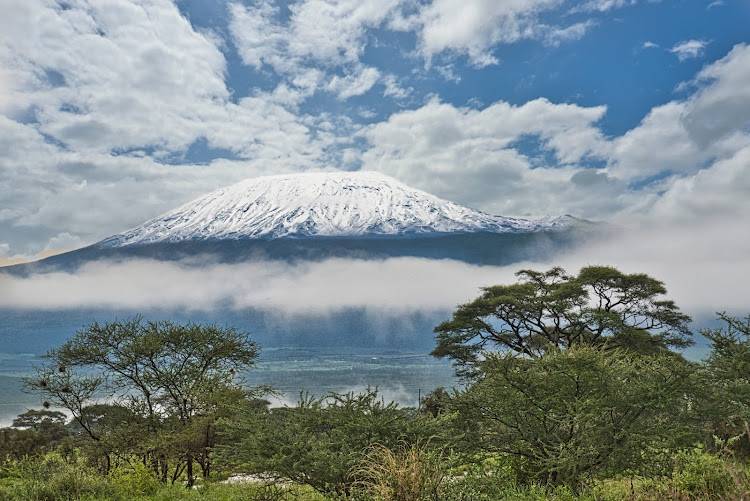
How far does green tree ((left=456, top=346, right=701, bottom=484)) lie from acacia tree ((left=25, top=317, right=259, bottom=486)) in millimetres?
8727

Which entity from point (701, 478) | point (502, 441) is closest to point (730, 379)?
point (701, 478)

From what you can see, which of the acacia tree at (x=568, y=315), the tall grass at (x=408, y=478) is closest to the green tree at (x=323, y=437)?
the tall grass at (x=408, y=478)

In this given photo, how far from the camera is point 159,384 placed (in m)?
19.8

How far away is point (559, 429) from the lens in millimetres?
10891

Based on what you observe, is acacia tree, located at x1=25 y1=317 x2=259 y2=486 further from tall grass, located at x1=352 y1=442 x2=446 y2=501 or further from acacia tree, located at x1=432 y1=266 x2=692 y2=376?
acacia tree, located at x1=432 y1=266 x2=692 y2=376

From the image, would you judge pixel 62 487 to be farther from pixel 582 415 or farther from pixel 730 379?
pixel 730 379

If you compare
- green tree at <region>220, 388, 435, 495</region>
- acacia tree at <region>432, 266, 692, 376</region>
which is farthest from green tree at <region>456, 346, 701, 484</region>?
acacia tree at <region>432, 266, 692, 376</region>

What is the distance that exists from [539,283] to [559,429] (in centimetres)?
2637

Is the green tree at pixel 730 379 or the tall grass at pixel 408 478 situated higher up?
the green tree at pixel 730 379

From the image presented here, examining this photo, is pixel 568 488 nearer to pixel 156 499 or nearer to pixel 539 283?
pixel 156 499

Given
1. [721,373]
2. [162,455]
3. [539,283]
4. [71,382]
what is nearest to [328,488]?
[162,455]

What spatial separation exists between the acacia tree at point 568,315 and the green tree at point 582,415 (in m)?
20.7

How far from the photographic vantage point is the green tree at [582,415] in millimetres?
10320

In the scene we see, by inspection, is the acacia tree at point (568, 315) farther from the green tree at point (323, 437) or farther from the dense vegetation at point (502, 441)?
the green tree at point (323, 437)
